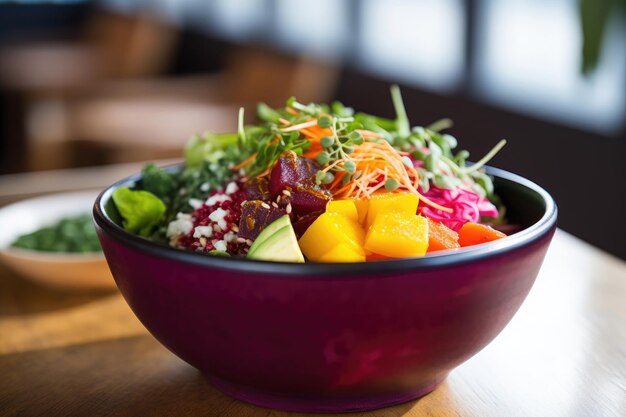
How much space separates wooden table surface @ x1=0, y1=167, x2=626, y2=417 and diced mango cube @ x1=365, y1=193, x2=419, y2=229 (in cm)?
21

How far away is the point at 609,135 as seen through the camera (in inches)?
101

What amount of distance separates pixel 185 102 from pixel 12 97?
2.34 m

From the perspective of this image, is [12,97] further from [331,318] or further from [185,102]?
[331,318]

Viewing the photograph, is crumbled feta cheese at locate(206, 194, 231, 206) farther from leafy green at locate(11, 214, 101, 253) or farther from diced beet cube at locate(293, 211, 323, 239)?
leafy green at locate(11, 214, 101, 253)

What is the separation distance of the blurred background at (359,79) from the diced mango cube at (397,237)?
0.24m

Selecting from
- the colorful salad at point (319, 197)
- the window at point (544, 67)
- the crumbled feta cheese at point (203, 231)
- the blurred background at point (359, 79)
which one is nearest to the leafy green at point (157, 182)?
the colorful salad at point (319, 197)

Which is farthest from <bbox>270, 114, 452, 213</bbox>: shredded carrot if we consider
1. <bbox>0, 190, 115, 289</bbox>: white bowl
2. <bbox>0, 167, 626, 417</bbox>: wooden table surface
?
<bbox>0, 190, 115, 289</bbox>: white bowl

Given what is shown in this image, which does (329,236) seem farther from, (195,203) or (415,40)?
(415,40)

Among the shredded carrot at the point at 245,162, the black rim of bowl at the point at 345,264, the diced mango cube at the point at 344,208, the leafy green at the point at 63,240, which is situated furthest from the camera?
the leafy green at the point at 63,240

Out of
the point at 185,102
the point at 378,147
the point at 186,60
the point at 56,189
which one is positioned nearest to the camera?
the point at 378,147

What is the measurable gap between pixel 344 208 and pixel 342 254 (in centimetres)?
8

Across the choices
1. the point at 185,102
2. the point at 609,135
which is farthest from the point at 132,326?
the point at 185,102

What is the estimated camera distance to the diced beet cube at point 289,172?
33.4 inches

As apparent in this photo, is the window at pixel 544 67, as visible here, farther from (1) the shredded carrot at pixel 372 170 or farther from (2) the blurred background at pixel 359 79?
(1) the shredded carrot at pixel 372 170
